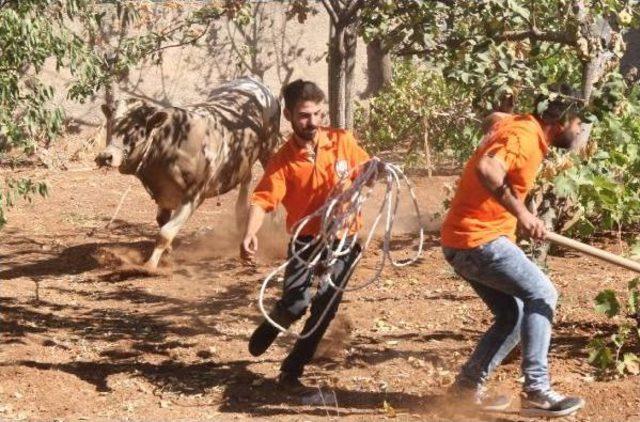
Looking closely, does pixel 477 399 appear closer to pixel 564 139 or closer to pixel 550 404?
pixel 550 404

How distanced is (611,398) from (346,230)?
5.57 ft

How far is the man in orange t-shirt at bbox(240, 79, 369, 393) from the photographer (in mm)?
5680

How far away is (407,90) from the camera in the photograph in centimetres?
1393

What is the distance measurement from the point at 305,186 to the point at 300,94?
513mm

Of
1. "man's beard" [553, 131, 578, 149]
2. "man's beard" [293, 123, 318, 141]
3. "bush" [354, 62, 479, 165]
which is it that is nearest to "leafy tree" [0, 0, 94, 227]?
"man's beard" [293, 123, 318, 141]

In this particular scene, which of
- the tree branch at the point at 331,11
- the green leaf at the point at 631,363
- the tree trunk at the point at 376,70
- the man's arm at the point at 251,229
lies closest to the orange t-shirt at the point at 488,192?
the man's arm at the point at 251,229

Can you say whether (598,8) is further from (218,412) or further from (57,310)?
(57,310)

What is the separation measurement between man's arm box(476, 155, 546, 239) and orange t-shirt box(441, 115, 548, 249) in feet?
0.17

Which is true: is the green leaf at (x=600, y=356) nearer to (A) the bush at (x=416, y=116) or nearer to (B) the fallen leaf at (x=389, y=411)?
(B) the fallen leaf at (x=389, y=411)

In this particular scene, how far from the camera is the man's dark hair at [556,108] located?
16.8ft

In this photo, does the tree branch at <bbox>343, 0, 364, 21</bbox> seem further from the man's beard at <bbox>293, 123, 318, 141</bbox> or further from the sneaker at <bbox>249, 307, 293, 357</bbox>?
the sneaker at <bbox>249, 307, 293, 357</bbox>

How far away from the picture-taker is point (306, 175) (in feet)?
18.8

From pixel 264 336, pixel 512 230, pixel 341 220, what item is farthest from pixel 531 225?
pixel 264 336

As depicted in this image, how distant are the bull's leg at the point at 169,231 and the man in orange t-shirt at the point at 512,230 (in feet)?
14.6
